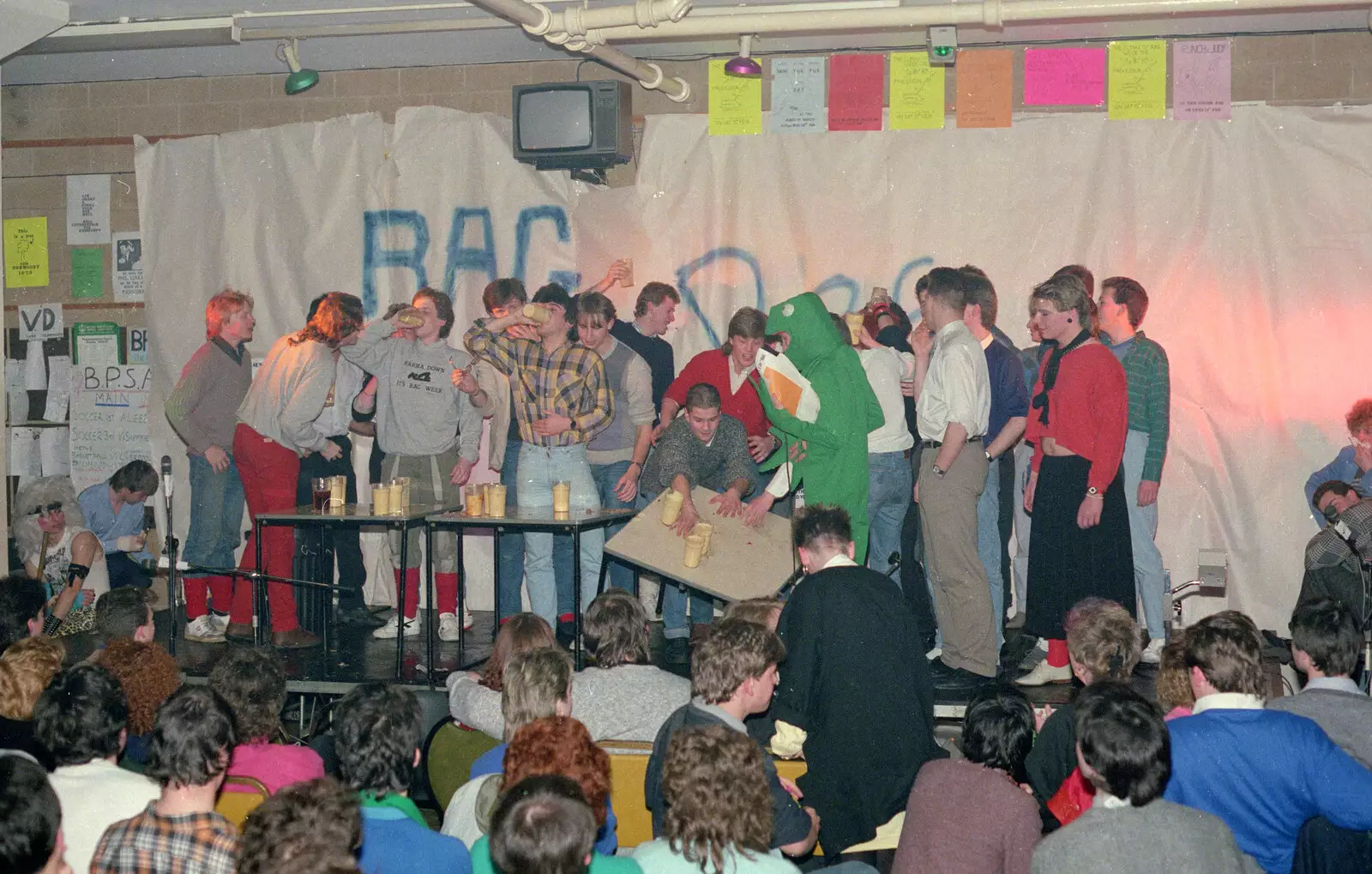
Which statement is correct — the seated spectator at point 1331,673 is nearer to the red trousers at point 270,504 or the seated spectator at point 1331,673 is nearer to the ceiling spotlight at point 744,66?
the ceiling spotlight at point 744,66

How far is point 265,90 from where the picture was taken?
Answer: 27.1 ft

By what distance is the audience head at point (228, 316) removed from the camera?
678 cm

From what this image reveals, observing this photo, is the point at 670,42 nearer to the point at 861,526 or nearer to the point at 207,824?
the point at 861,526

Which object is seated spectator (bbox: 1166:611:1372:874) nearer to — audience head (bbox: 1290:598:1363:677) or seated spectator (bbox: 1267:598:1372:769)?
seated spectator (bbox: 1267:598:1372:769)

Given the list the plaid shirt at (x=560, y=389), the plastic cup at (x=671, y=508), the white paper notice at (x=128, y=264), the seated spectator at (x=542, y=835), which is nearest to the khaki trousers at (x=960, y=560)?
the plastic cup at (x=671, y=508)

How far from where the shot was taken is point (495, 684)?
4070 mm

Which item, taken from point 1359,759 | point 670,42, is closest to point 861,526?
point 1359,759

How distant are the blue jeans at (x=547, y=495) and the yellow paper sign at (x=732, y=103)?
89.6 inches

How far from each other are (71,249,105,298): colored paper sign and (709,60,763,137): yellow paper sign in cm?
409

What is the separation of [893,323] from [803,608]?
333 centimetres

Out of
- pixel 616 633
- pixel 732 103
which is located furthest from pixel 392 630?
pixel 732 103

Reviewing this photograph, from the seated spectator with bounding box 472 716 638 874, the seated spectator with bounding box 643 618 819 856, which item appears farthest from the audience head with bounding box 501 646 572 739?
the seated spectator with bounding box 472 716 638 874

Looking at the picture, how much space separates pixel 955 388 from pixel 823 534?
5.68 feet

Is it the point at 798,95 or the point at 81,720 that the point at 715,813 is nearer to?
the point at 81,720
